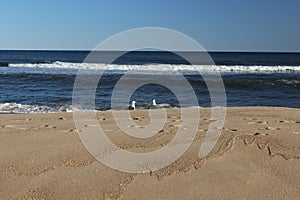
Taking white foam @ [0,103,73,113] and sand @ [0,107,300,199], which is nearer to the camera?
sand @ [0,107,300,199]

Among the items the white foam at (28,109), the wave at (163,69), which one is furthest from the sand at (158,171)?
the wave at (163,69)

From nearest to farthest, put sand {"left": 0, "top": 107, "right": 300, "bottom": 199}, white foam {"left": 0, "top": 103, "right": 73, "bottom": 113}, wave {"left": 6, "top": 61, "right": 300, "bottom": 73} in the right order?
1. sand {"left": 0, "top": 107, "right": 300, "bottom": 199}
2. white foam {"left": 0, "top": 103, "right": 73, "bottom": 113}
3. wave {"left": 6, "top": 61, "right": 300, "bottom": 73}

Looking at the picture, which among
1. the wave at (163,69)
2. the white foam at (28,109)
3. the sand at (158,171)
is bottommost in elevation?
the wave at (163,69)

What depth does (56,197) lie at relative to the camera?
11.4 feet

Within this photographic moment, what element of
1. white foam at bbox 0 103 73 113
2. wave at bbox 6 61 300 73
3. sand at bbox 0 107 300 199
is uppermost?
sand at bbox 0 107 300 199

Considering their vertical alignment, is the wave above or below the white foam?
below

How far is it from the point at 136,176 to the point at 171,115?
12.5 feet

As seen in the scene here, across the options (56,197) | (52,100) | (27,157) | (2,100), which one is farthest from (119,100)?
(56,197)

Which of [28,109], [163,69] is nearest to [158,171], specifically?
[28,109]

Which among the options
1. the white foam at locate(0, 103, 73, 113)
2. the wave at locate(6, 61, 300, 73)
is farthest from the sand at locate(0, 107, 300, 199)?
the wave at locate(6, 61, 300, 73)

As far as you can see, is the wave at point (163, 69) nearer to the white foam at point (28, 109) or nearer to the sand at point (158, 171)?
the white foam at point (28, 109)

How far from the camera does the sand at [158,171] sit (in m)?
3.60

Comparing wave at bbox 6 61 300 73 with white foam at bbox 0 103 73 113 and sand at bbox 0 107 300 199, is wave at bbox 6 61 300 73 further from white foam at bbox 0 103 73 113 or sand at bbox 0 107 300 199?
sand at bbox 0 107 300 199

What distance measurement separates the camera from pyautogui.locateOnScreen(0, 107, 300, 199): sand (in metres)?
3.60
